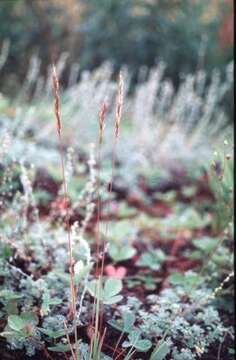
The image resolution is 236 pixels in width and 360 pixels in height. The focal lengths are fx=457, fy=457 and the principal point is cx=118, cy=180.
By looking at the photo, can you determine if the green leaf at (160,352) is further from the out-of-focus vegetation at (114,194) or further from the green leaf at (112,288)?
the green leaf at (112,288)

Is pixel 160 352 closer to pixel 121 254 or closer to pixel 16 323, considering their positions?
pixel 16 323

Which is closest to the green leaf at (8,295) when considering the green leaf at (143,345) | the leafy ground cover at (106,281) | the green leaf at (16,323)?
the leafy ground cover at (106,281)

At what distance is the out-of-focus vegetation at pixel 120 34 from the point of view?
7.55 m

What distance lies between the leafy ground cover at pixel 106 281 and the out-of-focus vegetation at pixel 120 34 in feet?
16.8

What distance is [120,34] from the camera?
766 cm

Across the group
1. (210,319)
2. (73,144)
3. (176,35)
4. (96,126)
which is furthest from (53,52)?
(210,319)

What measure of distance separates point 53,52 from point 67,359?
24.4 feet

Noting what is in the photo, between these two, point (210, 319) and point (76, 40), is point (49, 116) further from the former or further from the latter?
point (76, 40)

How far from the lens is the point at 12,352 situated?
48.5 inches

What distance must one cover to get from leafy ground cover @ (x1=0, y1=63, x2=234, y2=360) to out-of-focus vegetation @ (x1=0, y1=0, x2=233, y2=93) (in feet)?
16.8

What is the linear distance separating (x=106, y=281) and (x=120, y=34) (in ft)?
22.5

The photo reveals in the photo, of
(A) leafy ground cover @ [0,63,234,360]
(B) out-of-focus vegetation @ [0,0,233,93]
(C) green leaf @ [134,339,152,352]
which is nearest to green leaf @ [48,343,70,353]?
(A) leafy ground cover @ [0,63,234,360]

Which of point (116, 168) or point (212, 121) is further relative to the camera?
point (212, 121)

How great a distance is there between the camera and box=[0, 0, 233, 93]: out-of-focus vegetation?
7551 millimetres
